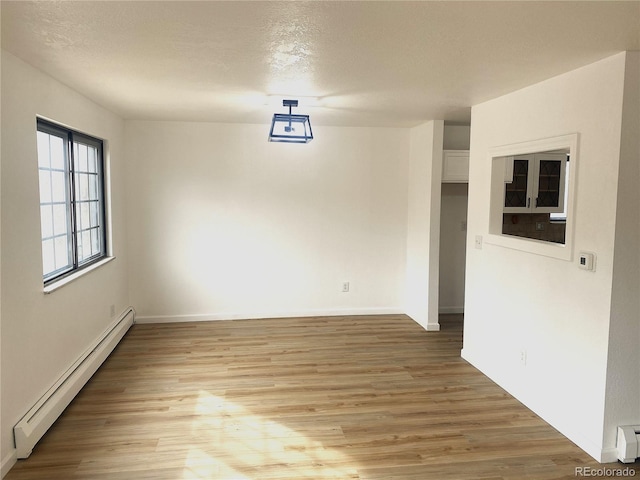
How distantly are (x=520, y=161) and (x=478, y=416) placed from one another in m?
3.00

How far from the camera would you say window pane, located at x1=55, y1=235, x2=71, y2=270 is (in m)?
3.51

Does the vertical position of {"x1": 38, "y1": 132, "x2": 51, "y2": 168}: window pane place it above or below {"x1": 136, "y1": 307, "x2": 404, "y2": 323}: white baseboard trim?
above

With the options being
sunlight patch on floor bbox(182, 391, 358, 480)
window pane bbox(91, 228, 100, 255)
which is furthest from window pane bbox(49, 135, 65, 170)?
sunlight patch on floor bbox(182, 391, 358, 480)

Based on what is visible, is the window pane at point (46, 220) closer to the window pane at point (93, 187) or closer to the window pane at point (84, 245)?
the window pane at point (84, 245)

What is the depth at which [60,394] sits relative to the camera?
3.18 m

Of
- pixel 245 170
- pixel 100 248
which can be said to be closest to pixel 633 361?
pixel 245 170

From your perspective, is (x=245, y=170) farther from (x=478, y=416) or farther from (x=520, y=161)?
(x=478, y=416)

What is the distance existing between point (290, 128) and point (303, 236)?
1.94 m

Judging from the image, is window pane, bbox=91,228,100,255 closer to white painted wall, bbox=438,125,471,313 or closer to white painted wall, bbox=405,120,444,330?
white painted wall, bbox=405,120,444,330

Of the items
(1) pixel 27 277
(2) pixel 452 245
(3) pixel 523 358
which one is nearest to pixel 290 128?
(1) pixel 27 277

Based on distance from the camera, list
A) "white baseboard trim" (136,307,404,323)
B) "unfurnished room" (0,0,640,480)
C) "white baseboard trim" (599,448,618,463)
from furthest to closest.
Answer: "white baseboard trim" (136,307,404,323)
"white baseboard trim" (599,448,618,463)
"unfurnished room" (0,0,640,480)

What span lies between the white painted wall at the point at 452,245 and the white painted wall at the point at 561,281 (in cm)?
180

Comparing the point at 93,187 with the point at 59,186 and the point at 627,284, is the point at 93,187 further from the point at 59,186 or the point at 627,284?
the point at 627,284

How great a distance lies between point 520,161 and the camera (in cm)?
507
